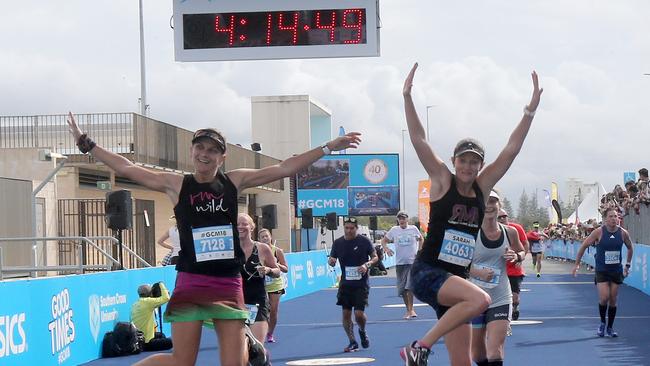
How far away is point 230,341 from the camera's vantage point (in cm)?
755

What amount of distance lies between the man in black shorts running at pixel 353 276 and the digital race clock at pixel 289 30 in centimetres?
285

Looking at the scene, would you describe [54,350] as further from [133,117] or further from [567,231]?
[567,231]

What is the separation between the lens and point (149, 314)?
16.8 m

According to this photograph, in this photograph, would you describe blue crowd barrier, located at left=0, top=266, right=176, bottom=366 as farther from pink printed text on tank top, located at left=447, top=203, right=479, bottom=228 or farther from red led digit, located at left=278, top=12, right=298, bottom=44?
pink printed text on tank top, located at left=447, top=203, right=479, bottom=228

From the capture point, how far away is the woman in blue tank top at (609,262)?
16.5m

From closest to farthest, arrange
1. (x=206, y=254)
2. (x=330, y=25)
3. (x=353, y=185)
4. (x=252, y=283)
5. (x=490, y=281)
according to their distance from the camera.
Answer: (x=206, y=254)
(x=490, y=281)
(x=252, y=283)
(x=330, y=25)
(x=353, y=185)

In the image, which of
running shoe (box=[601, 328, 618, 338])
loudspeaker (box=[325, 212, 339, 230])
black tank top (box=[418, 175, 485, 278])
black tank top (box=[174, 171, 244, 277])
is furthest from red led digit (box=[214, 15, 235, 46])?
loudspeaker (box=[325, 212, 339, 230])

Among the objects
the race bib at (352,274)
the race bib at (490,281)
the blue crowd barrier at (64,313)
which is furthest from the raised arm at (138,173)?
the race bib at (352,274)

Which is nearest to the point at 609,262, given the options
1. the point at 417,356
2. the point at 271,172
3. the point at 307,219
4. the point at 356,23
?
the point at 356,23

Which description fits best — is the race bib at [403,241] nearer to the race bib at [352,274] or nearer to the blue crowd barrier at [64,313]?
the blue crowd barrier at [64,313]

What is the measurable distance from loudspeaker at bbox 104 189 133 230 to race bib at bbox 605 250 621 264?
7.85m

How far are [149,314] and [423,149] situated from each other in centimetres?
962

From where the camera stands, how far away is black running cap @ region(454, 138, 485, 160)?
A: 7906 mm

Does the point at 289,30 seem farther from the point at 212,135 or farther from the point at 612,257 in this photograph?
the point at 212,135
